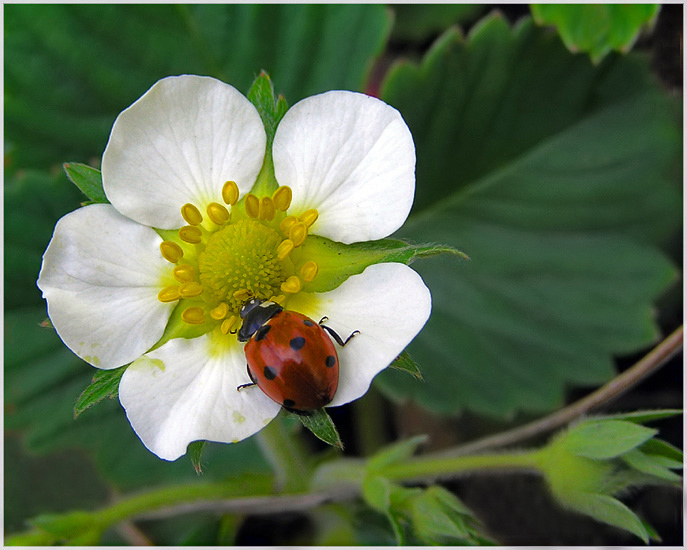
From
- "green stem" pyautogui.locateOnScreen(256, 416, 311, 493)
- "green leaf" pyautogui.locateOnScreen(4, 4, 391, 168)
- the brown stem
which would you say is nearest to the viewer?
the brown stem

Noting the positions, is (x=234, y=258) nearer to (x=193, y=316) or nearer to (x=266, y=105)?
(x=193, y=316)

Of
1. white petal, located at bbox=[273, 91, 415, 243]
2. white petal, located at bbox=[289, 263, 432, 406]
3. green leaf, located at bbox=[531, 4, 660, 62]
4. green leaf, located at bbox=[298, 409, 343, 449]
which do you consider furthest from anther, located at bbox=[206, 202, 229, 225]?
green leaf, located at bbox=[531, 4, 660, 62]

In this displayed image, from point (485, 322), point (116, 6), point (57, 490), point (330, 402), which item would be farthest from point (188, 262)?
point (57, 490)

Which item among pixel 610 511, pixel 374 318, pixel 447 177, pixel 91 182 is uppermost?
pixel 91 182

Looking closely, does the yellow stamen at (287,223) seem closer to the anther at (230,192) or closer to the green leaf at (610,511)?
the anther at (230,192)

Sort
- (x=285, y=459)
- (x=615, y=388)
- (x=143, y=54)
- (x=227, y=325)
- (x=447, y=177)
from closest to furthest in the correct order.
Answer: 1. (x=227, y=325)
2. (x=615, y=388)
3. (x=285, y=459)
4. (x=143, y=54)
5. (x=447, y=177)

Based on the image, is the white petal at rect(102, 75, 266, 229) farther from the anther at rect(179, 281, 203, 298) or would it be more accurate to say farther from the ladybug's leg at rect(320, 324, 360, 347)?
the ladybug's leg at rect(320, 324, 360, 347)

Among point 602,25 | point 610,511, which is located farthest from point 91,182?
point 602,25
